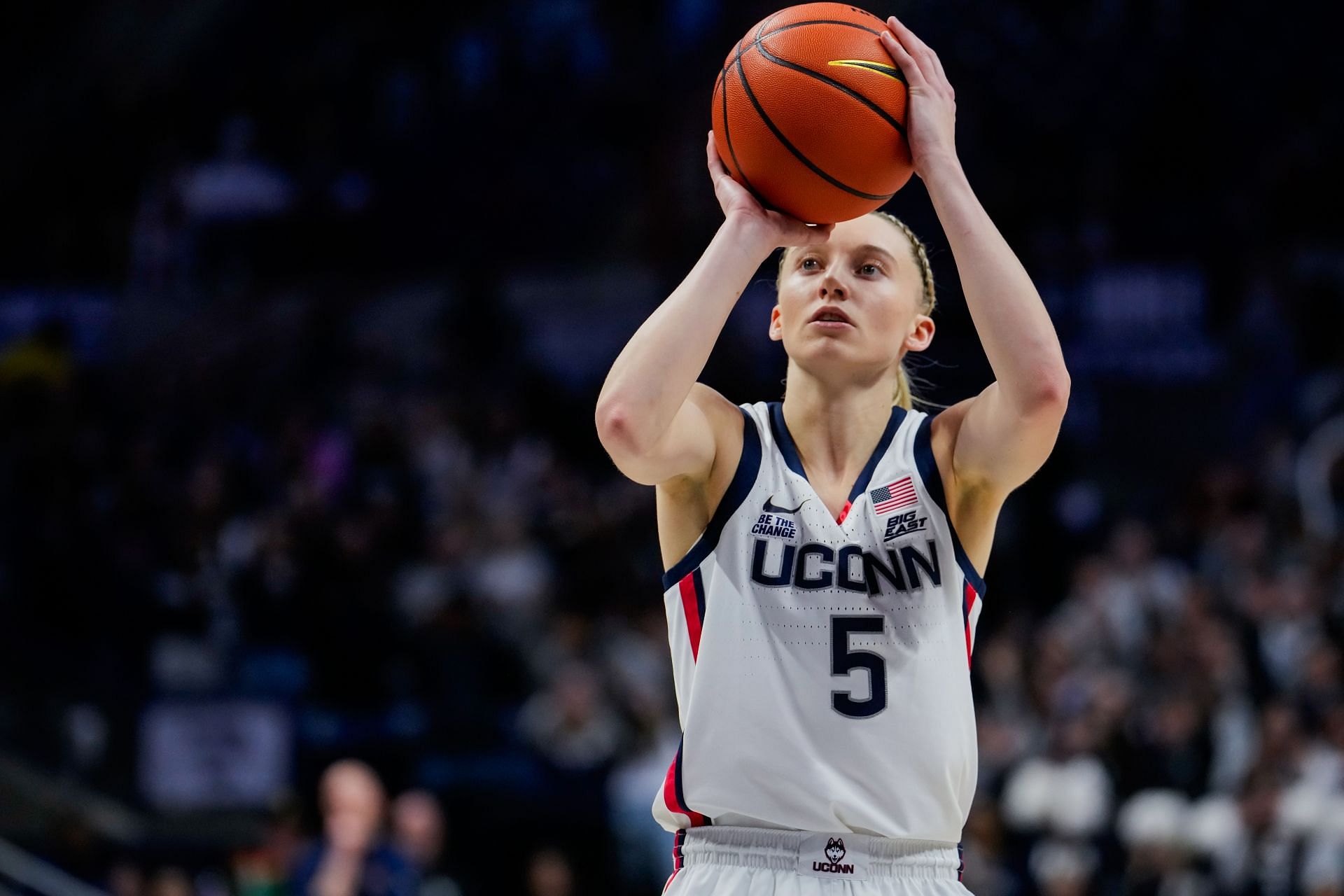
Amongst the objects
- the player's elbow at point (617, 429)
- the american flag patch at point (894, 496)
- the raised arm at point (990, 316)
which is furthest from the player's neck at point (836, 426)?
the player's elbow at point (617, 429)

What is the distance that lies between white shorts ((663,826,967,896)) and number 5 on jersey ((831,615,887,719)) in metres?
0.26

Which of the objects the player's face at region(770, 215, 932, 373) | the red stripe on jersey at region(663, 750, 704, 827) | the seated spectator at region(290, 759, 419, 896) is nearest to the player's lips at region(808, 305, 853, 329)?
the player's face at region(770, 215, 932, 373)

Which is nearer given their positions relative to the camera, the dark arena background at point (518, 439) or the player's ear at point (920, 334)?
the player's ear at point (920, 334)

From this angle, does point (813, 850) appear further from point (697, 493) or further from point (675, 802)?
point (697, 493)

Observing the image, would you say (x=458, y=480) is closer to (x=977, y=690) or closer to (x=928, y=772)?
(x=977, y=690)

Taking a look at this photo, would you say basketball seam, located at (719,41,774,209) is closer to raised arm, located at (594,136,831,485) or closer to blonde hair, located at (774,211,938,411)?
raised arm, located at (594,136,831,485)

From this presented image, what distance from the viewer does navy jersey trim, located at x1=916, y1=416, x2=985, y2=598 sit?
3.43 m

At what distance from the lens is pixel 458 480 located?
1321 cm

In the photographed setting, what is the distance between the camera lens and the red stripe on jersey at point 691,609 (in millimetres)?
3432

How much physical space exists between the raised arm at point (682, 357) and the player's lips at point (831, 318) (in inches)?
6.0

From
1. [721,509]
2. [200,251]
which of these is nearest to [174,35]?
[200,251]

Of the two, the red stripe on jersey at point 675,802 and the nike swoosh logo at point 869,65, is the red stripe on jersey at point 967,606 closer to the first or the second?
the red stripe on jersey at point 675,802

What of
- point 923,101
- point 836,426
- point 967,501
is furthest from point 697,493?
point 923,101

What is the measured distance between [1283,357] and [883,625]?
37.6 ft
